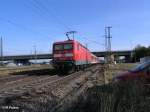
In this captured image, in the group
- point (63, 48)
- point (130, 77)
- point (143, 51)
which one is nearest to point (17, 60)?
point (143, 51)

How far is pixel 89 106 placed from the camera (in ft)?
33.2

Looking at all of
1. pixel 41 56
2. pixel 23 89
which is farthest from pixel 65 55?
pixel 41 56

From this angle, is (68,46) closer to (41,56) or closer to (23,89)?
(23,89)

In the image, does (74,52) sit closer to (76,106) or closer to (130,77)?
(130,77)

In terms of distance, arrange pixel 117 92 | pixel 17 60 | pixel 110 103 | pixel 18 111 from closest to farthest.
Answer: pixel 110 103
pixel 18 111
pixel 117 92
pixel 17 60

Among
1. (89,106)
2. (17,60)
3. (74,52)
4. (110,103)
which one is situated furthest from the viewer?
(17,60)

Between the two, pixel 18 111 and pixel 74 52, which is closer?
pixel 18 111

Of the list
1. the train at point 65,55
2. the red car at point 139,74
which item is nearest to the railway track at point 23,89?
the red car at point 139,74

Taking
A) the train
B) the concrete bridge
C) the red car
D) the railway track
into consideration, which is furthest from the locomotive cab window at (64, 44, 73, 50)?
the concrete bridge

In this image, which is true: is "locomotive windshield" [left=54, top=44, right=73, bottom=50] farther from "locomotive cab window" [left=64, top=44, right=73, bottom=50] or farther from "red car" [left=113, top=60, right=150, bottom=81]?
"red car" [left=113, top=60, right=150, bottom=81]

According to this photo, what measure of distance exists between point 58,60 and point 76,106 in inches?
959

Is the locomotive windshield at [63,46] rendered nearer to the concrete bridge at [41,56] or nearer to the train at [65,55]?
the train at [65,55]

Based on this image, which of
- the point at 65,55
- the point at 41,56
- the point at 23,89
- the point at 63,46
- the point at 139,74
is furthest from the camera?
the point at 41,56

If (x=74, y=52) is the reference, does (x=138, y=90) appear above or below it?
below
